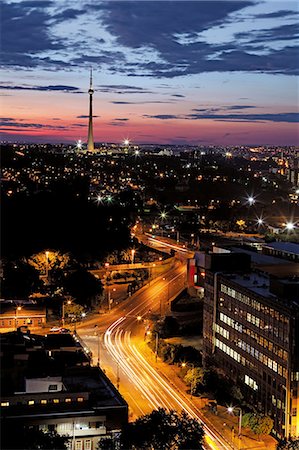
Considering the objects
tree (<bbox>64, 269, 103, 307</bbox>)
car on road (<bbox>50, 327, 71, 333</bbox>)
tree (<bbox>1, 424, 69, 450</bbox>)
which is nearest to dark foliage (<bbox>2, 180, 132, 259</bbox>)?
tree (<bbox>64, 269, 103, 307</bbox>)

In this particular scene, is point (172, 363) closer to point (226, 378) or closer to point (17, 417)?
point (226, 378)

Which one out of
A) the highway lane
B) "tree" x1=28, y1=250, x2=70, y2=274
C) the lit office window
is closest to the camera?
Result: the highway lane

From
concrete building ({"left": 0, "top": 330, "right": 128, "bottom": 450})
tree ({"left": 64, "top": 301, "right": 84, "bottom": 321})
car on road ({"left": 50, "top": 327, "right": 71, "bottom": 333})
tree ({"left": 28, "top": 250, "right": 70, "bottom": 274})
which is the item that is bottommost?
car on road ({"left": 50, "top": 327, "right": 71, "bottom": 333})

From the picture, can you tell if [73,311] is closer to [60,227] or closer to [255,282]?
[255,282]

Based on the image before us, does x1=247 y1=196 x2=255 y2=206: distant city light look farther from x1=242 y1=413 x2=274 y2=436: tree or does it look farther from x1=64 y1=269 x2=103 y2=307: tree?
x1=242 y1=413 x2=274 y2=436: tree

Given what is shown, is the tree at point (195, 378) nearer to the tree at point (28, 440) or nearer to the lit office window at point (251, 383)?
the lit office window at point (251, 383)

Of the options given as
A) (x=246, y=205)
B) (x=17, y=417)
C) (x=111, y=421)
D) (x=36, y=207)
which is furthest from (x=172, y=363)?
(x=246, y=205)
